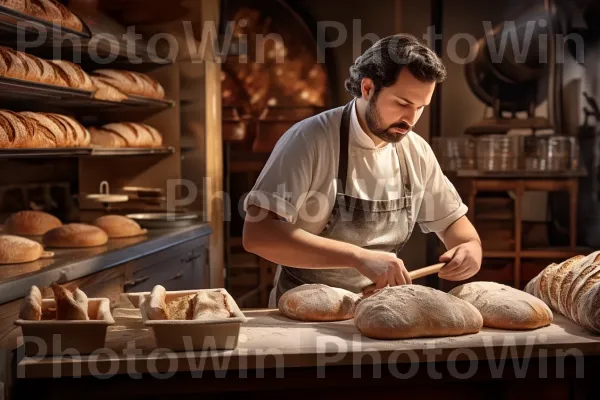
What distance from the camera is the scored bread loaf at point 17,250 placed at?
3.22 meters

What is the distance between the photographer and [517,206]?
5.57 m

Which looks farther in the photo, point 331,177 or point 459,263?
point 331,177

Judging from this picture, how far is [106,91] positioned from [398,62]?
7.36 ft

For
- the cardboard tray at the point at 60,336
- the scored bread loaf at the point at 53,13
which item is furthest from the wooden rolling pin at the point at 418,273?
the scored bread loaf at the point at 53,13

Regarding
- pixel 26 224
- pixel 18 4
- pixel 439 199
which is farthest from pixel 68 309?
pixel 26 224

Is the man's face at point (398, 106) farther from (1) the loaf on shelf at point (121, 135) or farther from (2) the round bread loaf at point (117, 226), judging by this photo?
(1) the loaf on shelf at point (121, 135)

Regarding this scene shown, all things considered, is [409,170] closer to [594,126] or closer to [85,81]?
[85,81]

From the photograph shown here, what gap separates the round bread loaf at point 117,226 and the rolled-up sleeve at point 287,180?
1751 mm

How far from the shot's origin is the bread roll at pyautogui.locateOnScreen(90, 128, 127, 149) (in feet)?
15.0

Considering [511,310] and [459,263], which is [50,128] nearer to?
[459,263]

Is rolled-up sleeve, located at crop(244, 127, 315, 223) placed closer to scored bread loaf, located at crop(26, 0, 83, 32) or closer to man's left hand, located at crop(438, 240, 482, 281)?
man's left hand, located at crop(438, 240, 482, 281)

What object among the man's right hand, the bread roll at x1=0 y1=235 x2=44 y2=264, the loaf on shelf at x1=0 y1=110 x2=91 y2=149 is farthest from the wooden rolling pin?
the loaf on shelf at x1=0 y1=110 x2=91 y2=149

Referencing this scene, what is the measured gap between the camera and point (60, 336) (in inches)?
71.4

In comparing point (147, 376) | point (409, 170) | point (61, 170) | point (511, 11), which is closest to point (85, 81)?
point (61, 170)
